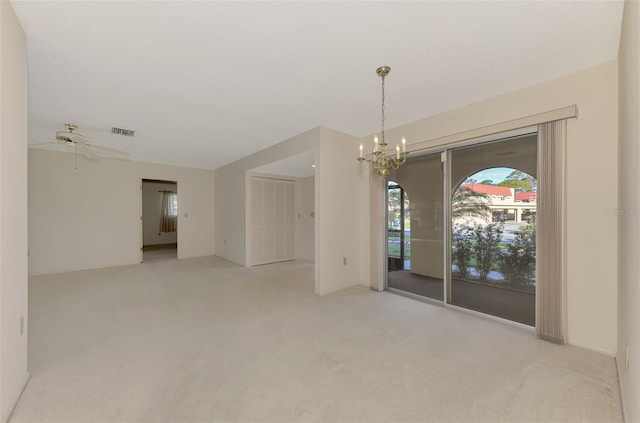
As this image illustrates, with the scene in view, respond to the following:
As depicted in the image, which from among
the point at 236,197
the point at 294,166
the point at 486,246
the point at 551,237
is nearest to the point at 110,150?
the point at 236,197

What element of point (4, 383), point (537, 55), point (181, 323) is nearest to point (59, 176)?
point (181, 323)

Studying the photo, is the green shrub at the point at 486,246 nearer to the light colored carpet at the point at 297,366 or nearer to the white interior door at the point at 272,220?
the light colored carpet at the point at 297,366

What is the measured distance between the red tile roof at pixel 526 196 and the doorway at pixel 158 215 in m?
10.2

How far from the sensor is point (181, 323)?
283 centimetres

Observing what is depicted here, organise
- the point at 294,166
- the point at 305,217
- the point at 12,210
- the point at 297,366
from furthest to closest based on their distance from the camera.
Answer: the point at 305,217
the point at 294,166
the point at 297,366
the point at 12,210

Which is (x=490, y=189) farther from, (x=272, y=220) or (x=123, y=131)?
(x=123, y=131)

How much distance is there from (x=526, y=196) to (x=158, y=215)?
11144 mm

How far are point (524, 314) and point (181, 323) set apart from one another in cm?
398

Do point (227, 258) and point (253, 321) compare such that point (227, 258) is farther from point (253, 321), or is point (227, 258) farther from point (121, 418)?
point (121, 418)

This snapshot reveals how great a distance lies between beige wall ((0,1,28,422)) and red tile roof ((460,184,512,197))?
13.8ft

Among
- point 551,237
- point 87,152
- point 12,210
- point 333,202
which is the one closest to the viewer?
point 12,210

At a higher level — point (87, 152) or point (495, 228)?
point (87, 152)

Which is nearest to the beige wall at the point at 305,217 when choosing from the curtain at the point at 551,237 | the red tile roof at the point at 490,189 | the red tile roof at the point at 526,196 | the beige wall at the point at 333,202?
the beige wall at the point at 333,202

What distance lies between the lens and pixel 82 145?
4.66 metres
